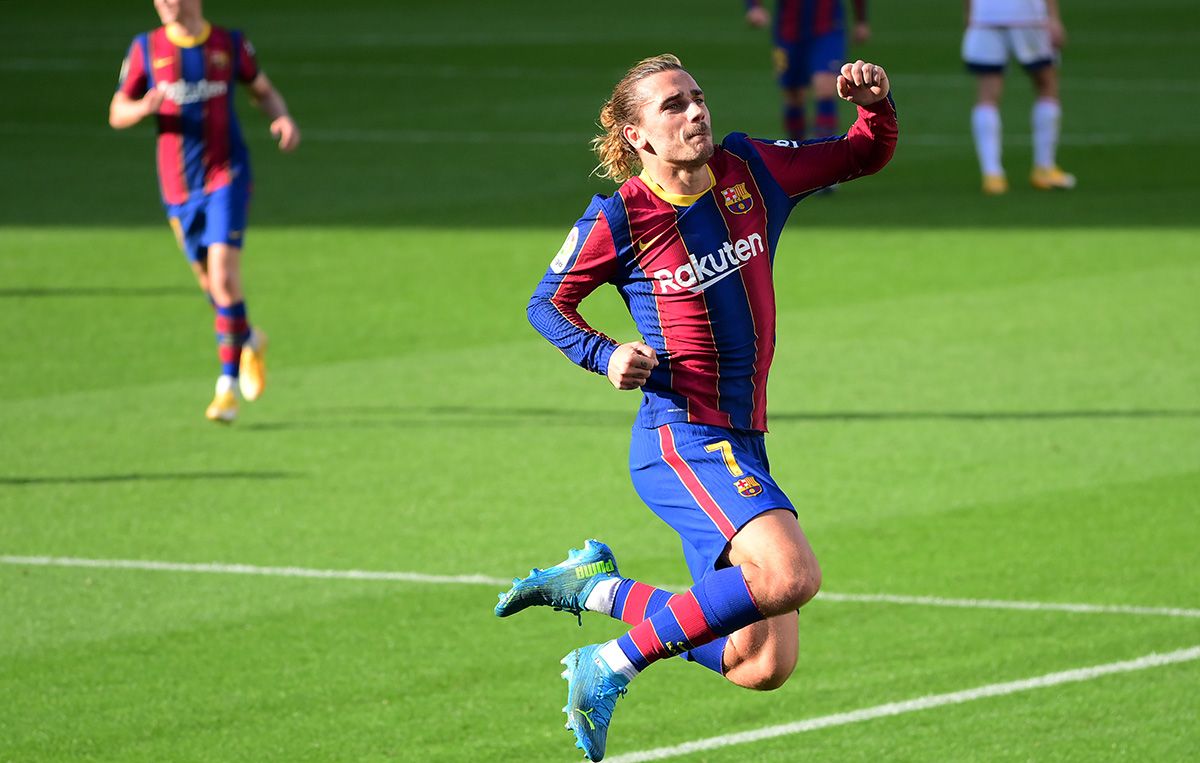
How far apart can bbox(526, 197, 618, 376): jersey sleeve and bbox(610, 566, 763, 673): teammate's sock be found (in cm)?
77

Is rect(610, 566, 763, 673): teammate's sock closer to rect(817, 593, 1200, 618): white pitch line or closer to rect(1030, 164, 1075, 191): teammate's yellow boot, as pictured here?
rect(817, 593, 1200, 618): white pitch line

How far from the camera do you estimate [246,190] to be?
1198cm

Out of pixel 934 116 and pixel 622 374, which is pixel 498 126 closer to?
pixel 934 116

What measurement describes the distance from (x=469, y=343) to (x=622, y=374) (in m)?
8.07

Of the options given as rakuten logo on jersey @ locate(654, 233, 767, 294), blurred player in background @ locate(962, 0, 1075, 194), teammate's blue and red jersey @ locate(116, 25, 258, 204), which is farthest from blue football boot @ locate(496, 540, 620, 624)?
blurred player in background @ locate(962, 0, 1075, 194)

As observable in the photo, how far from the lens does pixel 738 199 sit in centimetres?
647

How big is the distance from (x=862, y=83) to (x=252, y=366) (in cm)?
601

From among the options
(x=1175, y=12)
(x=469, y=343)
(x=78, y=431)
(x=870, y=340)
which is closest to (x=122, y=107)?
(x=78, y=431)

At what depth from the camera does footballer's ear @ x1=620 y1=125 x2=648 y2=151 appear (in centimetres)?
648

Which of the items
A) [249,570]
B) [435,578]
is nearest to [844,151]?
[435,578]

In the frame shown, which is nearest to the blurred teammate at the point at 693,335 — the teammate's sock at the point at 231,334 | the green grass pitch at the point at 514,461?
the green grass pitch at the point at 514,461

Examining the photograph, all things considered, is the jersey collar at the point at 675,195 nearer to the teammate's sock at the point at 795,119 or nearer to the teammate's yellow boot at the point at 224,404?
the teammate's yellow boot at the point at 224,404

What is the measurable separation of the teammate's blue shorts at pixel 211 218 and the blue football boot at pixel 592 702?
6014mm

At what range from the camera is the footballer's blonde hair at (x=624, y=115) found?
648 centimetres
